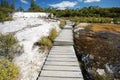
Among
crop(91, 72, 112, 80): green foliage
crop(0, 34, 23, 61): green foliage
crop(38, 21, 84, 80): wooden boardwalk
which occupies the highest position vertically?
crop(0, 34, 23, 61): green foliage

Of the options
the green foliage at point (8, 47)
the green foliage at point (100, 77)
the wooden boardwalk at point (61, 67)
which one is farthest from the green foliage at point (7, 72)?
the green foliage at point (100, 77)

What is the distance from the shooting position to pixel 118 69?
654cm

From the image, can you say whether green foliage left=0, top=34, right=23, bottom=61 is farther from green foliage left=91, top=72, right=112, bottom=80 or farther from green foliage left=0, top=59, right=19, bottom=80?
green foliage left=91, top=72, right=112, bottom=80

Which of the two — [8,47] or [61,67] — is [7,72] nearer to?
[61,67]

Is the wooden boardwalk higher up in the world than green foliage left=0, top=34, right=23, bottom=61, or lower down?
lower down

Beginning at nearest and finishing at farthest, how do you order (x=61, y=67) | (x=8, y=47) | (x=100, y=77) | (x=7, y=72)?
(x=7, y=72), (x=100, y=77), (x=61, y=67), (x=8, y=47)

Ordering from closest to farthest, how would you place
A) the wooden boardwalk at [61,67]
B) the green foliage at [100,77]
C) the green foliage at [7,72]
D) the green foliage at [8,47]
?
the green foliage at [7,72] < the wooden boardwalk at [61,67] < the green foliage at [100,77] < the green foliage at [8,47]

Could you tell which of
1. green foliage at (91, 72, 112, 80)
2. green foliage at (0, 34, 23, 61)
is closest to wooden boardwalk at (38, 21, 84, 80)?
green foliage at (91, 72, 112, 80)

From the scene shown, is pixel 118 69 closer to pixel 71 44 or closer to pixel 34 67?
pixel 34 67

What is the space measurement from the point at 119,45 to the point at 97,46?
1263 millimetres

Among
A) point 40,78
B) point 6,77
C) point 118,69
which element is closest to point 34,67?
point 40,78

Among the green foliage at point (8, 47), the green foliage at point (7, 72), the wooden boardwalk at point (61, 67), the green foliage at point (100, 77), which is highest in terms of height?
the green foliage at point (8, 47)

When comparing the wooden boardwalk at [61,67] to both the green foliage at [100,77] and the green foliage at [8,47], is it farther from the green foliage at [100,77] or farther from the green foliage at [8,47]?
the green foliage at [8,47]

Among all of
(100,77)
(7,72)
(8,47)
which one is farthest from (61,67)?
(8,47)
